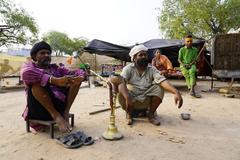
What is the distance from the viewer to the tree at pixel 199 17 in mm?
22438

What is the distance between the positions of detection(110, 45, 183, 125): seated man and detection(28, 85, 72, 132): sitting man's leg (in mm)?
964

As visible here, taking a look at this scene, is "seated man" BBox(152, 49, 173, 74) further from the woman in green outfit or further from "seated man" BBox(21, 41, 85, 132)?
"seated man" BBox(21, 41, 85, 132)

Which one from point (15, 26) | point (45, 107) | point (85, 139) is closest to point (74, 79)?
point (45, 107)

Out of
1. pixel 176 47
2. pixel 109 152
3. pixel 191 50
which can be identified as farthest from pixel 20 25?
pixel 109 152

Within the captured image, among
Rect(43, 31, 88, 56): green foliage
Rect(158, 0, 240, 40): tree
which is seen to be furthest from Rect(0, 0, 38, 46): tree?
Rect(43, 31, 88, 56): green foliage

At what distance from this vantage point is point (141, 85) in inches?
168

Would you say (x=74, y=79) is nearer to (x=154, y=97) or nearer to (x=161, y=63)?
(x=154, y=97)

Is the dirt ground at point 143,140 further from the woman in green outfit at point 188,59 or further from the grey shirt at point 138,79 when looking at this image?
the woman in green outfit at point 188,59

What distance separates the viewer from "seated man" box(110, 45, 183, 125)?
411cm

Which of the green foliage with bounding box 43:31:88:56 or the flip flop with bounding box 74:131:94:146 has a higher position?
the green foliage with bounding box 43:31:88:56

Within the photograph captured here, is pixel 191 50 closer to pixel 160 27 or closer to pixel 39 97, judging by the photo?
pixel 39 97

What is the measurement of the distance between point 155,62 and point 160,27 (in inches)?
680

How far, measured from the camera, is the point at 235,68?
26.2 ft

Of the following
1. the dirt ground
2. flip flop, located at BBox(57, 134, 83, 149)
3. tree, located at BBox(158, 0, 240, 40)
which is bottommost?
the dirt ground
